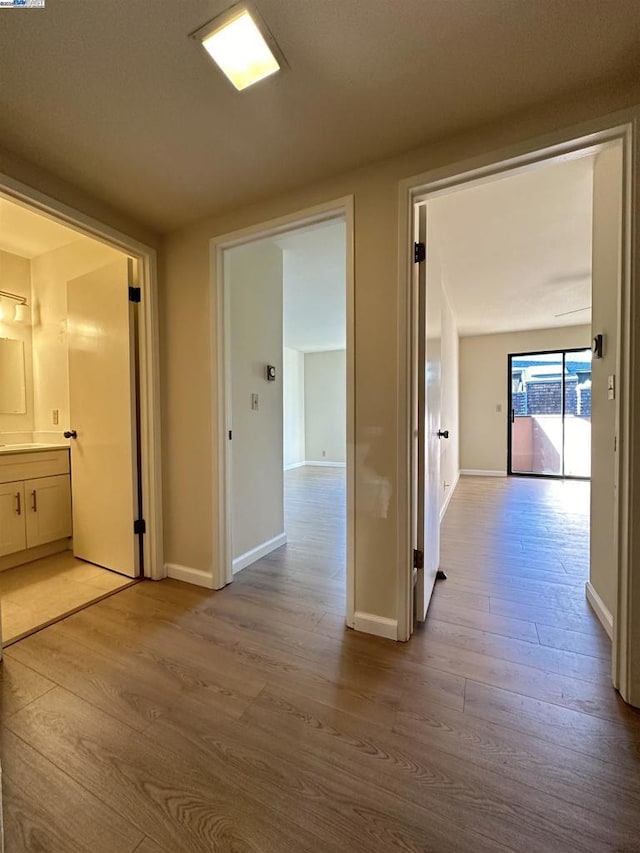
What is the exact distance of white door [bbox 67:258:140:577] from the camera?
2.24m

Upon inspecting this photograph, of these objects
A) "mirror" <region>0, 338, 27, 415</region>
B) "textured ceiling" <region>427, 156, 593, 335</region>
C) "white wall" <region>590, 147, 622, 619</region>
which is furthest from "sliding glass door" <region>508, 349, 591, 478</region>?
"mirror" <region>0, 338, 27, 415</region>

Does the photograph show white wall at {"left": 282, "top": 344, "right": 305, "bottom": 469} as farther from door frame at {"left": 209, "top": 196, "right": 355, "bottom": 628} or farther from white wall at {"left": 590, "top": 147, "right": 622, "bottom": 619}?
white wall at {"left": 590, "top": 147, "right": 622, "bottom": 619}

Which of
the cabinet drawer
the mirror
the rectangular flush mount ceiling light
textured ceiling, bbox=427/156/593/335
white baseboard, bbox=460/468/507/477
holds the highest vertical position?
textured ceiling, bbox=427/156/593/335

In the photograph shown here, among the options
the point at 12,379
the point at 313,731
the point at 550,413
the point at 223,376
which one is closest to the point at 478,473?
the point at 550,413

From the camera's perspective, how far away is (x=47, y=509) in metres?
2.66

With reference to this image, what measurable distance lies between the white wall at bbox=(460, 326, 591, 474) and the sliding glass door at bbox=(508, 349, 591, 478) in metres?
0.15

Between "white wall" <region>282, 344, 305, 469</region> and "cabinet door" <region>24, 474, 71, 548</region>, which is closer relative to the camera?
"cabinet door" <region>24, 474, 71, 548</region>

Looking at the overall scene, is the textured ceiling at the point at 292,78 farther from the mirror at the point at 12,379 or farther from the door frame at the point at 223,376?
the mirror at the point at 12,379

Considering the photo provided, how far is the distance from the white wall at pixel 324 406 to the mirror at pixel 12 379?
17.5ft

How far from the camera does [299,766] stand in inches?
41.0

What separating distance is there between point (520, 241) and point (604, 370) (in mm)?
1687

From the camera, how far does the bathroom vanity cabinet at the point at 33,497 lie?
2418 millimetres

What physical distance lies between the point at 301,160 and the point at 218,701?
7.64 feet

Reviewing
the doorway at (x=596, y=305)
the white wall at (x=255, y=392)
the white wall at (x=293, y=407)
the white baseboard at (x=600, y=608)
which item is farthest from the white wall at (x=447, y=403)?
the white wall at (x=293, y=407)
